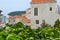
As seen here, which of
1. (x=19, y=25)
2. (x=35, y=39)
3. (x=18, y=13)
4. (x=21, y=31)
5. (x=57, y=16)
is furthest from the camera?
(x=18, y=13)

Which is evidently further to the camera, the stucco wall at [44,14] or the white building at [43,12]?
the stucco wall at [44,14]

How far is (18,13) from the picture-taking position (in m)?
46.6

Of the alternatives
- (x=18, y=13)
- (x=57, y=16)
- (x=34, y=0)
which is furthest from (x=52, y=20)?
(x=18, y=13)

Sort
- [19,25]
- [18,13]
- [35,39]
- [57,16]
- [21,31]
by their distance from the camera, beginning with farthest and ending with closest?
[18,13]
[57,16]
[19,25]
[21,31]
[35,39]

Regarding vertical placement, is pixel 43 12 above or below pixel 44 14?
above

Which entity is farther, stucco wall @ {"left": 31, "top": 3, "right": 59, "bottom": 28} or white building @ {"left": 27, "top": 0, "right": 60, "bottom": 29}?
stucco wall @ {"left": 31, "top": 3, "right": 59, "bottom": 28}

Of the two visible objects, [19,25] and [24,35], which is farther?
[19,25]

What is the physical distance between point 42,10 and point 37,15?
3.22 ft

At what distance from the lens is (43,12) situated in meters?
36.4

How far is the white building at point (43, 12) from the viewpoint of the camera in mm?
35656

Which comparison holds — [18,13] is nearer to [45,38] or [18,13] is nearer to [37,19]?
[37,19]

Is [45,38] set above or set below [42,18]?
above

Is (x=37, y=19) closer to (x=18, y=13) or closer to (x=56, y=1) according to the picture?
(x=56, y=1)

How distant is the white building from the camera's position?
3566cm
